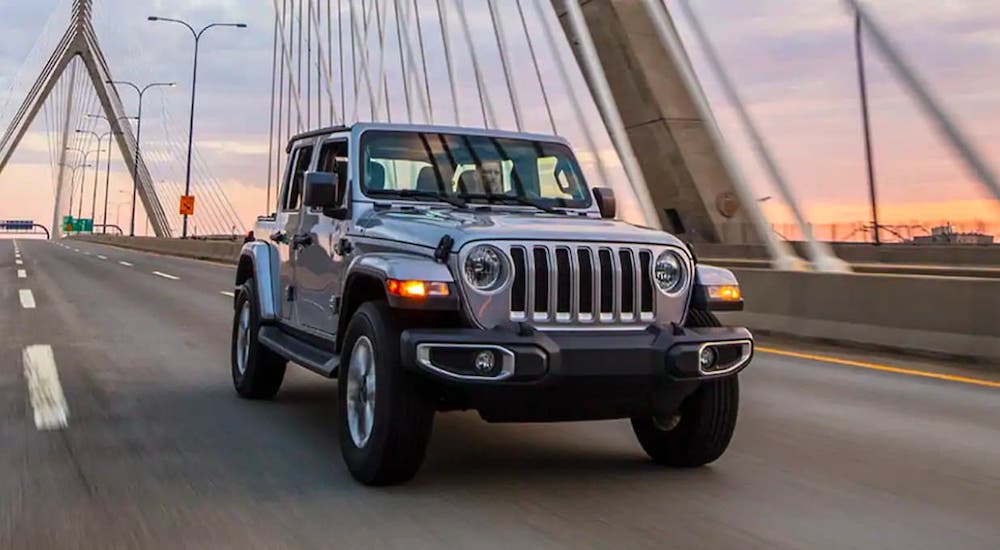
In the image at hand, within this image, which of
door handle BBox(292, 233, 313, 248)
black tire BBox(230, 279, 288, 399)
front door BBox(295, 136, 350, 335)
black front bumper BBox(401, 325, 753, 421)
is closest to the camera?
black front bumper BBox(401, 325, 753, 421)

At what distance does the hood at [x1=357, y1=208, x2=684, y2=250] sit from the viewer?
4715 millimetres

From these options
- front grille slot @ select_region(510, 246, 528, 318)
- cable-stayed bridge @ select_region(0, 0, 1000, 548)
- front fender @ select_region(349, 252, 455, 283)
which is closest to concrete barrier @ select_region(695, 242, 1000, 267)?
cable-stayed bridge @ select_region(0, 0, 1000, 548)

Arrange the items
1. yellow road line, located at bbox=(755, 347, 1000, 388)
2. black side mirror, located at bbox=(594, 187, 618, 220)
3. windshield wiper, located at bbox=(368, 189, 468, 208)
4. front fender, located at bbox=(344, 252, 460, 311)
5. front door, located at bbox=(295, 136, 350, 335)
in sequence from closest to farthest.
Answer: front fender, located at bbox=(344, 252, 460, 311) → front door, located at bbox=(295, 136, 350, 335) → windshield wiper, located at bbox=(368, 189, 468, 208) → black side mirror, located at bbox=(594, 187, 618, 220) → yellow road line, located at bbox=(755, 347, 1000, 388)

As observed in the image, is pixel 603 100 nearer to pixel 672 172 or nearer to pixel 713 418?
pixel 672 172

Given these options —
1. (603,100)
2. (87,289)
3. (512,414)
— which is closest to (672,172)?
(603,100)

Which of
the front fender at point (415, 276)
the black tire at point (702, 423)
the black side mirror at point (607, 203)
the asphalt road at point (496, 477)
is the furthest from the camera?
the black side mirror at point (607, 203)

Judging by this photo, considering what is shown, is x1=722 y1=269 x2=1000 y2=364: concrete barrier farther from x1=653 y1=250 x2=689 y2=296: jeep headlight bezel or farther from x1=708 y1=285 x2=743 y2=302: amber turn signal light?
x1=653 y1=250 x2=689 y2=296: jeep headlight bezel

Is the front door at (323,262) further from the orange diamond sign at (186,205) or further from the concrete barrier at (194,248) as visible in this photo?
the orange diamond sign at (186,205)

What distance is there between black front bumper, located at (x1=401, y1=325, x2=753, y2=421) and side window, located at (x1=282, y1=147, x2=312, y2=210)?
9.61ft

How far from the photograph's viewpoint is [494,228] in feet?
15.6

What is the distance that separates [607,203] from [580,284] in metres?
1.69

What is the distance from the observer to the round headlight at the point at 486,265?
4.62 m

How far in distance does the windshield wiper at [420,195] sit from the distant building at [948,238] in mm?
23025

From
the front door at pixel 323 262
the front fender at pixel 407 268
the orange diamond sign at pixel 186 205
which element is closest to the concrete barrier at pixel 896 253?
the front door at pixel 323 262
